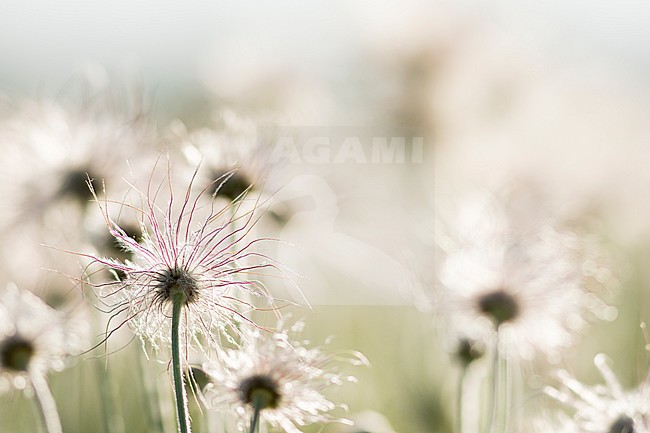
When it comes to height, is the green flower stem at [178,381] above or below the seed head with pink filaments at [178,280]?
below

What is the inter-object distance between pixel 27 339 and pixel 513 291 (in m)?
0.66

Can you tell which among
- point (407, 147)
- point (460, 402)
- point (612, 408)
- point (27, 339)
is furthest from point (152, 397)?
point (407, 147)

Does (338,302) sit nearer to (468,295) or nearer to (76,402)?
(76,402)

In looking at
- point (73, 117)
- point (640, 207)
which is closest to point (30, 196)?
point (73, 117)

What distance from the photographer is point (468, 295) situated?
133cm

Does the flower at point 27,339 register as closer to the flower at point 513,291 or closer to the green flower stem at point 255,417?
the green flower stem at point 255,417

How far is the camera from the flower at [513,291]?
1.31 metres

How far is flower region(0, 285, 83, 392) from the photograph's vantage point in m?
1.16

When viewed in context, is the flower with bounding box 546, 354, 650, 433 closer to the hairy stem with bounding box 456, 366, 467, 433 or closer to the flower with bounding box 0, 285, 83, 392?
the hairy stem with bounding box 456, 366, 467, 433

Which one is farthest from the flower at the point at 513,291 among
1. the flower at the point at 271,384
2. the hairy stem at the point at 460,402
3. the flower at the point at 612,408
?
the flower at the point at 271,384

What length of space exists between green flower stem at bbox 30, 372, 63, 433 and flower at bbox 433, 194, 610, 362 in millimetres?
559

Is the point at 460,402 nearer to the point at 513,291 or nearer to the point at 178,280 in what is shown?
the point at 513,291

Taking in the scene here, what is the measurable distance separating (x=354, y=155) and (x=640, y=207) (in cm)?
133

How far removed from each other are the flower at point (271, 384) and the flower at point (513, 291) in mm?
356
